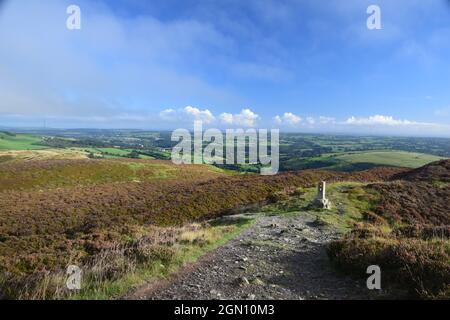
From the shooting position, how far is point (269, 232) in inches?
570

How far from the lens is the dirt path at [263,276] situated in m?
7.55

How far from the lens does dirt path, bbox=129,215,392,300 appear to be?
7551 millimetres

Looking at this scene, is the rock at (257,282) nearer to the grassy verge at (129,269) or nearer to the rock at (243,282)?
the rock at (243,282)

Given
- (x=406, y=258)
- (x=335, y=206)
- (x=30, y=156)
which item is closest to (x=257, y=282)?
(x=406, y=258)

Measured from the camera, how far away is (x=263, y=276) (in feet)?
28.9

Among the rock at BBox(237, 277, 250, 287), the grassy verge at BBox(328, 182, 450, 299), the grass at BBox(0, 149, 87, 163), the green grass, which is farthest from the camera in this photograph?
the green grass

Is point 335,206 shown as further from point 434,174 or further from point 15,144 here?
point 15,144

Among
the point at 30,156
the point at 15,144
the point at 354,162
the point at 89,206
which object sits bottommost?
the point at 354,162

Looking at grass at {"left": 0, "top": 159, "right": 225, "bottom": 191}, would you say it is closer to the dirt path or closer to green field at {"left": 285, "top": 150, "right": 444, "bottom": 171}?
the dirt path

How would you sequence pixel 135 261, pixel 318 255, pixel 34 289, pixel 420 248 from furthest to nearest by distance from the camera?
pixel 318 255
pixel 135 261
pixel 420 248
pixel 34 289

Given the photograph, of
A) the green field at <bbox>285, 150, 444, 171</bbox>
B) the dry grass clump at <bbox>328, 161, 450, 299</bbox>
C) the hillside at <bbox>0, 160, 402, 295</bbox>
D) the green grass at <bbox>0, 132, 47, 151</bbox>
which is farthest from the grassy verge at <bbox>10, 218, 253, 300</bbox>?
the green grass at <bbox>0, 132, 47, 151</bbox>
